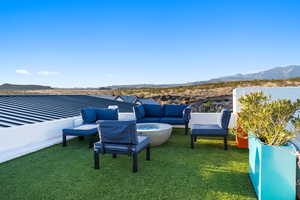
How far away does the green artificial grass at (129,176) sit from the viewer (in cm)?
267

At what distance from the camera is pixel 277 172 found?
225 cm

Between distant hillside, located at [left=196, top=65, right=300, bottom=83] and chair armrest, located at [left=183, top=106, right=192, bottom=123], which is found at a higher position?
→ distant hillside, located at [left=196, top=65, right=300, bottom=83]

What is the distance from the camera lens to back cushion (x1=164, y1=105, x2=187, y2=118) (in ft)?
23.3

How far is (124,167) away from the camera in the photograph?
3.66 metres

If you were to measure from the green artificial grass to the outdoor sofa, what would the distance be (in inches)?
77.7

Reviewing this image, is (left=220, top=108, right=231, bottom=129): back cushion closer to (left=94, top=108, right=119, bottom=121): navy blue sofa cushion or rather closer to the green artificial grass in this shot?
the green artificial grass

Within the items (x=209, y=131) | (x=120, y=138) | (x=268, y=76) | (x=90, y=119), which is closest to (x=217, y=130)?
(x=209, y=131)

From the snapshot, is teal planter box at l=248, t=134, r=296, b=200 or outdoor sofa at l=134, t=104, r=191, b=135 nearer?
teal planter box at l=248, t=134, r=296, b=200

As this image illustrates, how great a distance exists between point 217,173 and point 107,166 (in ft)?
6.47

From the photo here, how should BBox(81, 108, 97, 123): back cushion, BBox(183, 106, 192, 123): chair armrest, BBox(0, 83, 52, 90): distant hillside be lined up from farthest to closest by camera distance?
1. BBox(0, 83, 52, 90): distant hillside
2. BBox(183, 106, 192, 123): chair armrest
3. BBox(81, 108, 97, 123): back cushion

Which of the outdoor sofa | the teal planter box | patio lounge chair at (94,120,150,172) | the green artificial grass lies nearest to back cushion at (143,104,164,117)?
the outdoor sofa

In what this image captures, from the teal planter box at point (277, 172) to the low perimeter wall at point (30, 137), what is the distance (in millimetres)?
4684

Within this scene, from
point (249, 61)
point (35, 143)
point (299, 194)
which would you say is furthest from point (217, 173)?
point (249, 61)

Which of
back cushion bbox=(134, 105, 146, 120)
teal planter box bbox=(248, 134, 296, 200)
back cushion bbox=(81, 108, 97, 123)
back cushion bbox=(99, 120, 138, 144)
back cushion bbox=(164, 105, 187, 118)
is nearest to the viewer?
teal planter box bbox=(248, 134, 296, 200)
